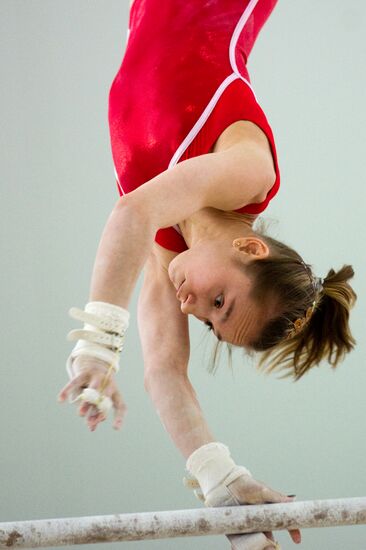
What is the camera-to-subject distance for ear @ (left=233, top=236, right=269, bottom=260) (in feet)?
5.53

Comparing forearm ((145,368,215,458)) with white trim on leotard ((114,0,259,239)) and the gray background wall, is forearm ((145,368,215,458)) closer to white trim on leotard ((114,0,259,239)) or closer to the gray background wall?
white trim on leotard ((114,0,259,239))

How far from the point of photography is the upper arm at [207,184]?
149 cm

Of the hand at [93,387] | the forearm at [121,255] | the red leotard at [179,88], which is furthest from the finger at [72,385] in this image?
the red leotard at [179,88]

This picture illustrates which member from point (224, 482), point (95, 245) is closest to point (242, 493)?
point (224, 482)

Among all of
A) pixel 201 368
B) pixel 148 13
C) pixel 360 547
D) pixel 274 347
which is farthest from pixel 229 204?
pixel 360 547

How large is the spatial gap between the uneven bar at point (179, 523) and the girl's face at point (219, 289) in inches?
13.7

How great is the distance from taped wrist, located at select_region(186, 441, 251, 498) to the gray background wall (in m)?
2.39

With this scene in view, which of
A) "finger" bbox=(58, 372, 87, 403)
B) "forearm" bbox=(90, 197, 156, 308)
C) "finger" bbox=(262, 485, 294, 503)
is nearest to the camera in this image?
"finger" bbox=(58, 372, 87, 403)

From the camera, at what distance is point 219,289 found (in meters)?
1.65

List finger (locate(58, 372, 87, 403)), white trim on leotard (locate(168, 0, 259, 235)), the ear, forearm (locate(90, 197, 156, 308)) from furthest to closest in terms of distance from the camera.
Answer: white trim on leotard (locate(168, 0, 259, 235))
the ear
forearm (locate(90, 197, 156, 308))
finger (locate(58, 372, 87, 403))

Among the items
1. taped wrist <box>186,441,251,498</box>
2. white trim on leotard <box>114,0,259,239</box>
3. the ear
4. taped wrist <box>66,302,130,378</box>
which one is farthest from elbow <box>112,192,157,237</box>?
taped wrist <box>186,441,251,498</box>

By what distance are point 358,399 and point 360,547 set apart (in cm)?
66

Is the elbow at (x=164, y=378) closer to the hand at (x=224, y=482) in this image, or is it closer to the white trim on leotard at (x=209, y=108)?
the hand at (x=224, y=482)

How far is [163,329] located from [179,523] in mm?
523
